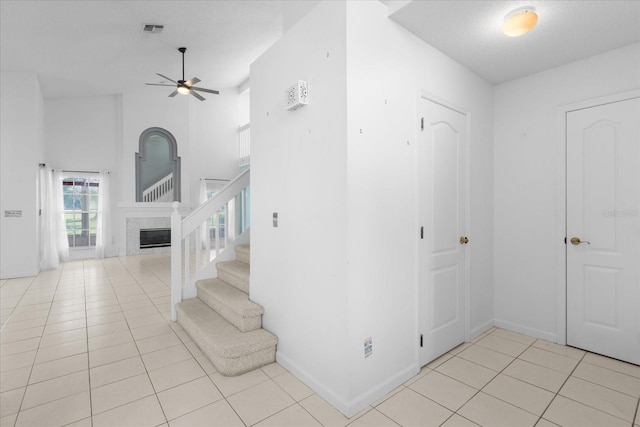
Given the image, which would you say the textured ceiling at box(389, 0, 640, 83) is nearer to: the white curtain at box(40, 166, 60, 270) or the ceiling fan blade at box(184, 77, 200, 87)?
the ceiling fan blade at box(184, 77, 200, 87)

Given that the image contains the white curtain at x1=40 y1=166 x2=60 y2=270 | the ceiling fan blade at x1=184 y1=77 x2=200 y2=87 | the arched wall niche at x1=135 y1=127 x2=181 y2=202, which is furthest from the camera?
the arched wall niche at x1=135 y1=127 x2=181 y2=202

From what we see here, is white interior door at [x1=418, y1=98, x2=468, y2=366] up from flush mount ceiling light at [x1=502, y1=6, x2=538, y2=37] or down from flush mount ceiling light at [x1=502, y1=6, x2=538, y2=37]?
down

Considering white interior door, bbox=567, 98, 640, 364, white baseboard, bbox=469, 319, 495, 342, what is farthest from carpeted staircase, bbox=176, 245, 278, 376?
white interior door, bbox=567, 98, 640, 364

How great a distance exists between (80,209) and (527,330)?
941cm

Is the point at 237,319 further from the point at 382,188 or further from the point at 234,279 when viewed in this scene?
the point at 382,188

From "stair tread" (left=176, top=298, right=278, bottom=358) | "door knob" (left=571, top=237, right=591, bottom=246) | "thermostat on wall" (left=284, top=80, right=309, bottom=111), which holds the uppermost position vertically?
"thermostat on wall" (left=284, top=80, right=309, bottom=111)

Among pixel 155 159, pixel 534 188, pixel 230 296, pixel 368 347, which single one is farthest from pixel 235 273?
pixel 155 159

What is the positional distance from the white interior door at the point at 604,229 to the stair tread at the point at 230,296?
9.80 feet

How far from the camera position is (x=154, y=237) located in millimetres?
8531

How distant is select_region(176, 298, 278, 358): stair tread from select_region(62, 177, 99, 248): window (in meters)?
6.47

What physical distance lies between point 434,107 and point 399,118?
57cm

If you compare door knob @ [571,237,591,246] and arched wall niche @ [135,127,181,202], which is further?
arched wall niche @ [135,127,181,202]

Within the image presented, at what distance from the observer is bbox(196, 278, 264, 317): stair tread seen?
273cm

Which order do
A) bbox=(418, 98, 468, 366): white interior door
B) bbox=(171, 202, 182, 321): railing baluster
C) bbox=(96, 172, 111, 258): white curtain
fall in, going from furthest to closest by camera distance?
1. bbox=(96, 172, 111, 258): white curtain
2. bbox=(171, 202, 182, 321): railing baluster
3. bbox=(418, 98, 468, 366): white interior door
